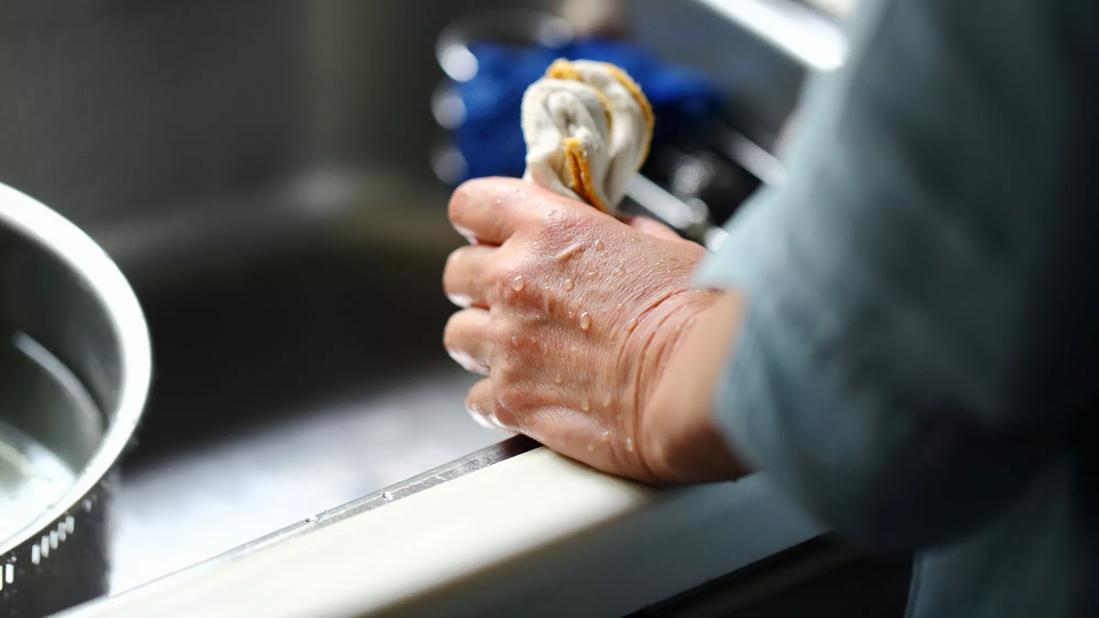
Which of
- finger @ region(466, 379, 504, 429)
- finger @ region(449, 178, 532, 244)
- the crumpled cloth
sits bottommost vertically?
finger @ region(466, 379, 504, 429)

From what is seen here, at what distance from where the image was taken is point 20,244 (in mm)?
579

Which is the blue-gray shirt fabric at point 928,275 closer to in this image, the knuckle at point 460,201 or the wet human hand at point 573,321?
the wet human hand at point 573,321

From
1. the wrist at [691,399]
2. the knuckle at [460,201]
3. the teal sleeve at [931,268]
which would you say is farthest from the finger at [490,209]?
the teal sleeve at [931,268]

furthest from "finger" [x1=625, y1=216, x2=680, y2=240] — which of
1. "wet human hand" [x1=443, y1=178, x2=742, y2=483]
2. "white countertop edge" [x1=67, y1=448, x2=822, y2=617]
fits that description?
"white countertop edge" [x1=67, y1=448, x2=822, y2=617]

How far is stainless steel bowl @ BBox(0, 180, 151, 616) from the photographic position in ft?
1.32

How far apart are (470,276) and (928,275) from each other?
262 millimetres

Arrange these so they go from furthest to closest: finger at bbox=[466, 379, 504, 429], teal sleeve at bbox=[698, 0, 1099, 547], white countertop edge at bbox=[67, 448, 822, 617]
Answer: finger at bbox=[466, 379, 504, 429] → white countertop edge at bbox=[67, 448, 822, 617] → teal sleeve at bbox=[698, 0, 1099, 547]

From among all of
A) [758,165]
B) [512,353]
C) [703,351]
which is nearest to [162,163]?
[758,165]

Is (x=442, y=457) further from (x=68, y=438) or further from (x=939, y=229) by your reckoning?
(x=939, y=229)

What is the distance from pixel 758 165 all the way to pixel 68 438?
0.55 m

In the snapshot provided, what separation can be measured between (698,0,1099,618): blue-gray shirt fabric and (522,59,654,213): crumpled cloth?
196mm

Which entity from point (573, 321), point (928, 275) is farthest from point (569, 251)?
point (928, 275)

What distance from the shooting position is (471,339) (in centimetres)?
48

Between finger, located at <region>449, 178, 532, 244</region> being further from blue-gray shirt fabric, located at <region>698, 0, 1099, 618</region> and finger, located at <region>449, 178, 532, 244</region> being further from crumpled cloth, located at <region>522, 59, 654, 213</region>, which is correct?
blue-gray shirt fabric, located at <region>698, 0, 1099, 618</region>
